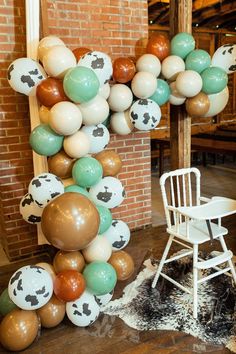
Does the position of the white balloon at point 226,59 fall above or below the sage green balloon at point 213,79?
above

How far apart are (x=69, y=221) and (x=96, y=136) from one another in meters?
0.67

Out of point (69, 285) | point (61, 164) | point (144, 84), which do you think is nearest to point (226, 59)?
point (144, 84)

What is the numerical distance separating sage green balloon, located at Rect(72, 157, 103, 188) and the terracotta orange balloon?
0.53m

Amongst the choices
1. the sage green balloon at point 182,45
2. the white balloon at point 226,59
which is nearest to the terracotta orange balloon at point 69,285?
the sage green balloon at point 182,45

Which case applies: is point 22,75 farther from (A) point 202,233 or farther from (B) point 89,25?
(A) point 202,233

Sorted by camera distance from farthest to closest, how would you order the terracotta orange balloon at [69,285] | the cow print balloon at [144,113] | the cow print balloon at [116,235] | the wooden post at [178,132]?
the wooden post at [178,132], the cow print balloon at [144,113], the cow print balloon at [116,235], the terracotta orange balloon at [69,285]

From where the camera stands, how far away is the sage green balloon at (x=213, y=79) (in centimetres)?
233

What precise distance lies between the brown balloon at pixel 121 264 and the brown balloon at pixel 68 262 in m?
0.27

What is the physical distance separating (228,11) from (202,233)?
5.21m

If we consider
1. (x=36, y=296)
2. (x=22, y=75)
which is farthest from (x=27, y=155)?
(x=36, y=296)

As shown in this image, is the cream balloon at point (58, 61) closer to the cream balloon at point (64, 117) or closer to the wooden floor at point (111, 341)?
the cream balloon at point (64, 117)

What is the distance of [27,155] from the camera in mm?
2680

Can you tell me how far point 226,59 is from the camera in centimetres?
244

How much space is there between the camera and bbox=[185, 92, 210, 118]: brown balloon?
2430mm
